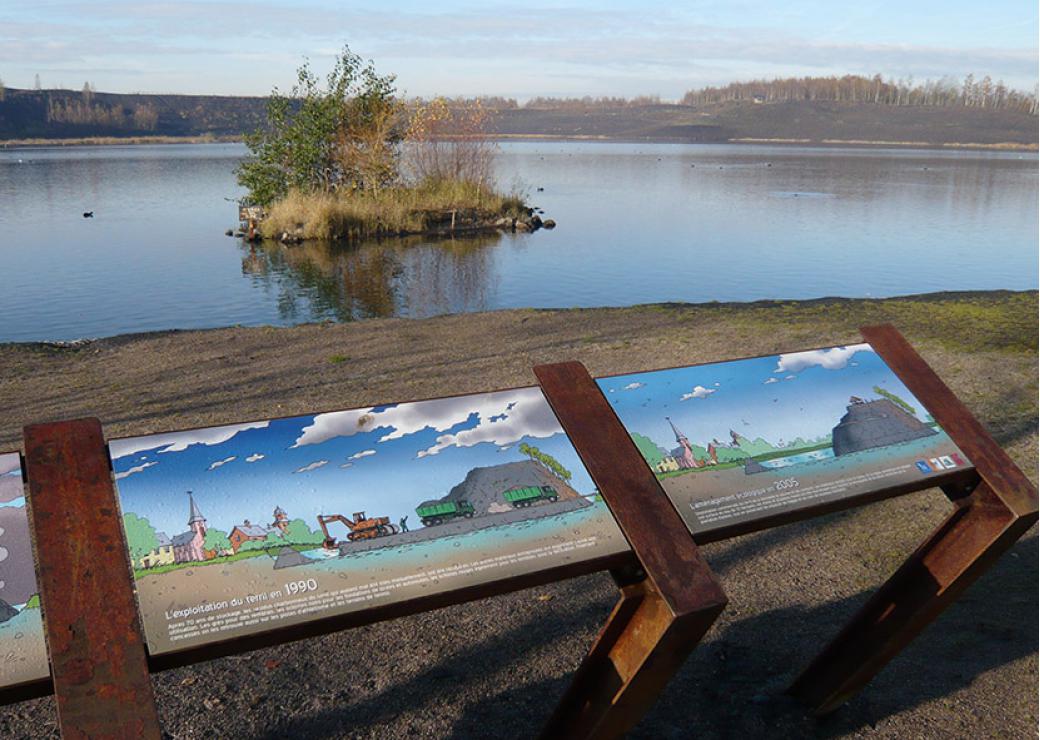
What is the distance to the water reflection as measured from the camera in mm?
14688

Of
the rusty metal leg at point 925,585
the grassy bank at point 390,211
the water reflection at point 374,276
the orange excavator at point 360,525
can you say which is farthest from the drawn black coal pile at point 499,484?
the grassy bank at point 390,211

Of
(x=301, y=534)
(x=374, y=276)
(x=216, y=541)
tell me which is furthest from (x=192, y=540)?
(x=374, y=276)

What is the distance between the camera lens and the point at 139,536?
1.78 m

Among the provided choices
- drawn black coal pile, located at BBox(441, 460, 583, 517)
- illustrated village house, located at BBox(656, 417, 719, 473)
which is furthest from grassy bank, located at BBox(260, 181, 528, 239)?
drawn black coal pile, located at BBox(441, 460, 583, 517)

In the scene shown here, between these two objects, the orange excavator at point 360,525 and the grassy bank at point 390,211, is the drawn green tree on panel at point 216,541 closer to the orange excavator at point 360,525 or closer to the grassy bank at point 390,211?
the orange excavator at point 360,525

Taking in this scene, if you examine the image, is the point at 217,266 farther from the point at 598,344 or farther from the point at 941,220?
the point at 941,220

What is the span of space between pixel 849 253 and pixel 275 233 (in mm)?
14123

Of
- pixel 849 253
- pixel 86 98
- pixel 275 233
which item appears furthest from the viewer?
pixel 86 98

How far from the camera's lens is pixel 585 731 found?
2236 mm

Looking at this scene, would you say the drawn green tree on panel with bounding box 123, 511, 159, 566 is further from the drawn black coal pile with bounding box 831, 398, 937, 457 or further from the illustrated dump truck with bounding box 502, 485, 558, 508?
the drawn black coal pile with bounding box 831, 398, 937, 457

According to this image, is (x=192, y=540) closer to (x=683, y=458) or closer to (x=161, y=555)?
(x=161, y=555)

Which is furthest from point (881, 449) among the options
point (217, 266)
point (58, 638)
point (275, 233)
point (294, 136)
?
point (294, 136)

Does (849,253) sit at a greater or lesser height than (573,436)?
lesser

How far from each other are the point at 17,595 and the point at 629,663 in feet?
4.18
